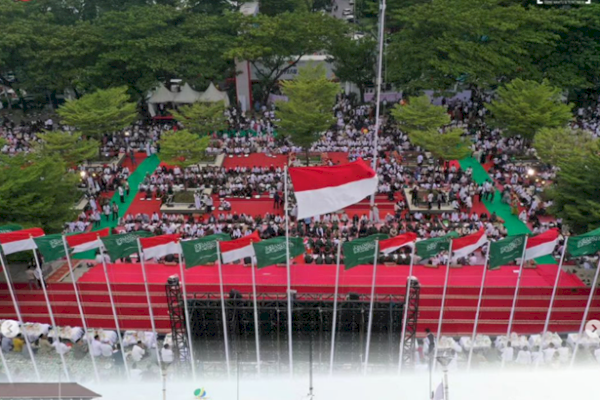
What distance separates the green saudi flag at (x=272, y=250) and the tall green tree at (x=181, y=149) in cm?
1701

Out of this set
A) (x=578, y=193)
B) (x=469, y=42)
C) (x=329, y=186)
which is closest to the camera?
(x=329, y=186)

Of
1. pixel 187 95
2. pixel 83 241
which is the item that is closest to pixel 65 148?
pixel 187 95

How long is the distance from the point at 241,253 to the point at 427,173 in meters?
20.1

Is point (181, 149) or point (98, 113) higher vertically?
point (98, 113)

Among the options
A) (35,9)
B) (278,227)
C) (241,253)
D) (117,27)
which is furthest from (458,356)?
(35,9)

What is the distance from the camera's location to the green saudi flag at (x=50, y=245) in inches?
711

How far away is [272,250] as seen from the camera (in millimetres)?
18344

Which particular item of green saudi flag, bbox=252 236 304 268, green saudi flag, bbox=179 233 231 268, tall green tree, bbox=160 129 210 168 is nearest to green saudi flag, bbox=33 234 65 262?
green saudi flag, bbox=179 233 231 268

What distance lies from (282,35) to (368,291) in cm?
2760

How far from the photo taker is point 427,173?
35.4 m

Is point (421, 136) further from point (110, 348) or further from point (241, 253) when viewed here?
point (110, 348)

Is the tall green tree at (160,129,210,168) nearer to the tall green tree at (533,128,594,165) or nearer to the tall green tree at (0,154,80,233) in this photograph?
the tall green tree at (0,154,80,233)

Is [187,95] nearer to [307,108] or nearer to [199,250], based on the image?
[307,108]

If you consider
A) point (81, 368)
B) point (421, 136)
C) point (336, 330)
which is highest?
point (421, 136)
